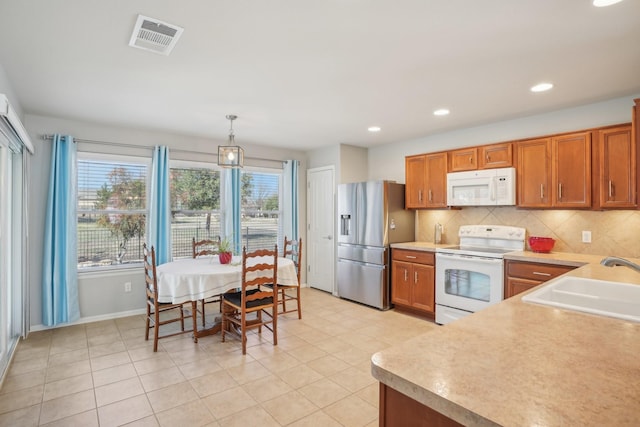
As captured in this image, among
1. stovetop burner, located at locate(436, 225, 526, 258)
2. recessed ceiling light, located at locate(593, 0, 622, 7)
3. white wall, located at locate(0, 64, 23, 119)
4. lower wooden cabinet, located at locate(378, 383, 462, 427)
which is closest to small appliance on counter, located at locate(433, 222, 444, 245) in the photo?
stovetop burner, located at locate(436, 225, 526, 258)

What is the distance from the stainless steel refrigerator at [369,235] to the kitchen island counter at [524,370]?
10.6 feet

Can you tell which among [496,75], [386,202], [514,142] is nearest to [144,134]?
[386,202]

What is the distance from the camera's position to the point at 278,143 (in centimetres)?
539

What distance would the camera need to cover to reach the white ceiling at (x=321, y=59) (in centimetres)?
187

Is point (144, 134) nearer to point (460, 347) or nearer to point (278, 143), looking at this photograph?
point (278, 143)

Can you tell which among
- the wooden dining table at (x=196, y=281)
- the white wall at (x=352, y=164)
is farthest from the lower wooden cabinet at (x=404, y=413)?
the white wall at (x=352, y=164)

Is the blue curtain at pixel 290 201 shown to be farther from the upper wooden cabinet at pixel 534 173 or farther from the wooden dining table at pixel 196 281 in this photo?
the upper wooden cabinet at pixel 534 173

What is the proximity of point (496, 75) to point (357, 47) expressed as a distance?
1236 mm

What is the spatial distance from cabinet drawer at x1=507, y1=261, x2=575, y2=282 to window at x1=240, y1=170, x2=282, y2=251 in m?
3.60

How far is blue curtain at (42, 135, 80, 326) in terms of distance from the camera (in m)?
3.83

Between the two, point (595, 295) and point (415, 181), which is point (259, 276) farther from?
point (595, 295)

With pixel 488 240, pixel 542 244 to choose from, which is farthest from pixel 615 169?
pixel 488 240

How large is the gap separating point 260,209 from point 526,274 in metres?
3.87

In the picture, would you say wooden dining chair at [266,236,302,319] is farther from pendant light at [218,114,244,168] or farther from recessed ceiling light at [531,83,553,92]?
recessed ceiling light at [531,83,553,92]
